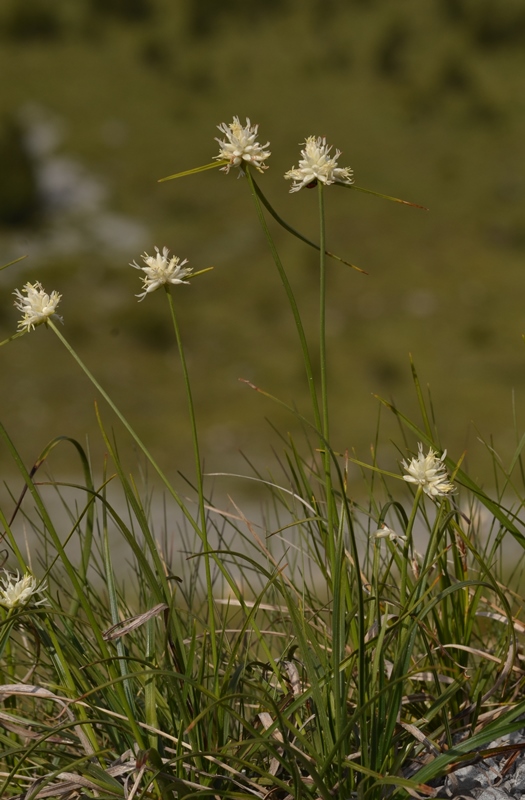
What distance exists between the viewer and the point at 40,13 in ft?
25.3

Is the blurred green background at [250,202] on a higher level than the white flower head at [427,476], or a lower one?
higher

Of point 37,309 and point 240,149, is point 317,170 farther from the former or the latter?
point 37,309

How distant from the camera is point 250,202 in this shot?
699 centimetres

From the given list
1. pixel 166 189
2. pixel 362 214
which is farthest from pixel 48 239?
pixel 362 214

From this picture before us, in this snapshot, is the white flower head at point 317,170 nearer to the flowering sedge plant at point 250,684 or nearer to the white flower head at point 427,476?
the flowering sedge plant at point 250,684

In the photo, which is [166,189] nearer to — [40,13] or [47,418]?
[40,13]

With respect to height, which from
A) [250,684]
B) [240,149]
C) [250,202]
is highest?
[250,202]

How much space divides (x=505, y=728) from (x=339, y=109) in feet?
24.2

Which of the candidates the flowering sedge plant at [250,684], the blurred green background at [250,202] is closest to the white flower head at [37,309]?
the flowering sedge plant at [250,684]

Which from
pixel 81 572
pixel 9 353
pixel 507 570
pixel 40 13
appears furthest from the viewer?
pixel 40 13

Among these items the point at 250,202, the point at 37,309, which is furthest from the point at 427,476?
the point at 250,202

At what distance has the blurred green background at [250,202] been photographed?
5461mm

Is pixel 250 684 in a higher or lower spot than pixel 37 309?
lower

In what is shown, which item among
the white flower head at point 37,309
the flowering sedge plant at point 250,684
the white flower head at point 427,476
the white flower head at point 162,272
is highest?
the white flower head at point 162,272
